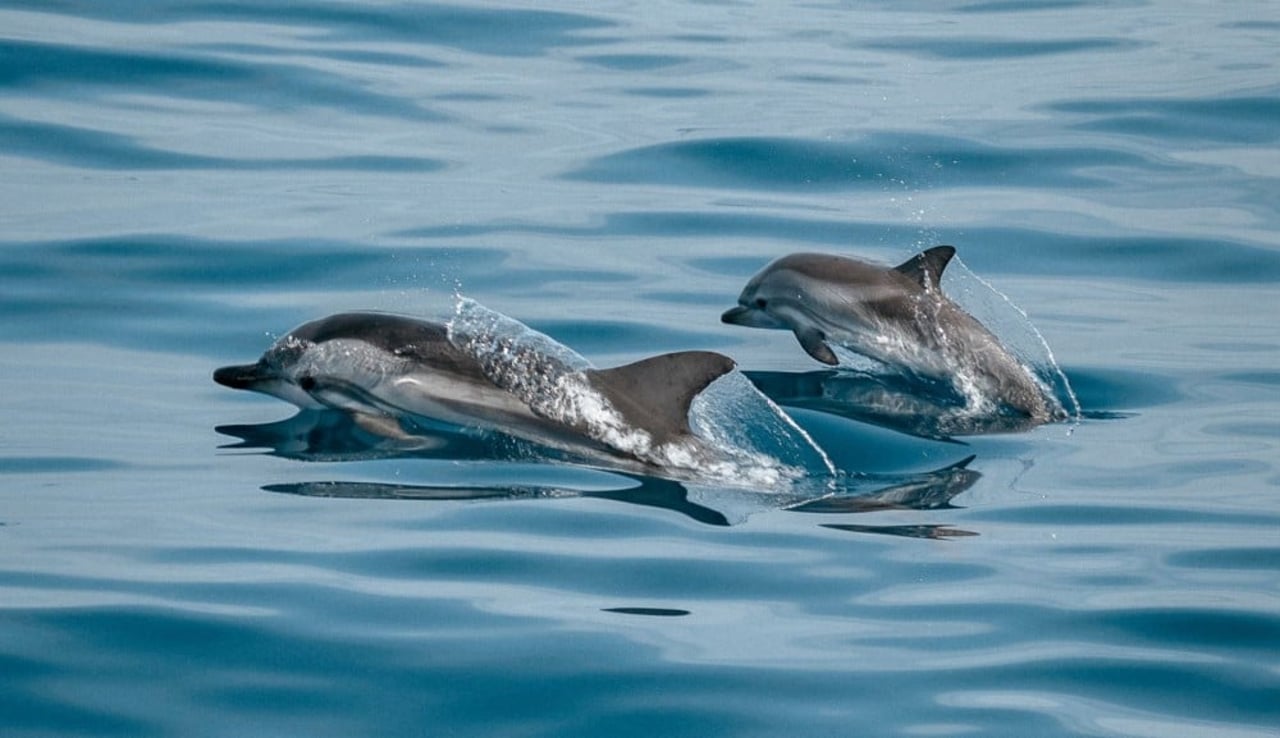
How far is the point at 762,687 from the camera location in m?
5.82

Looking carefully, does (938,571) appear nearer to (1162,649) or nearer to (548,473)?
(1162,649)

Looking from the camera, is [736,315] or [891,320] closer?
[891,320]

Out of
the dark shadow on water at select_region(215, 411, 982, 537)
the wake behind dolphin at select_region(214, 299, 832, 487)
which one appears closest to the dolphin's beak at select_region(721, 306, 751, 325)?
the wake behind dolphin at select_region(214, 299, 832, 487)

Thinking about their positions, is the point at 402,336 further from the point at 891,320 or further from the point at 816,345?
the point at 891,320

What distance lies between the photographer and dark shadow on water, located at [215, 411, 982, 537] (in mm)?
7816

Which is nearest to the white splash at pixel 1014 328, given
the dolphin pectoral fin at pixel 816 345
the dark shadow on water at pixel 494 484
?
the dolphin pectoral fin at pixel 816 345

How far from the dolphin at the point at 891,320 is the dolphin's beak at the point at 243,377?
116 inches

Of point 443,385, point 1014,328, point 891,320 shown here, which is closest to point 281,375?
point 443,385

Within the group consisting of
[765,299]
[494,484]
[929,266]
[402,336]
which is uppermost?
[929,266]

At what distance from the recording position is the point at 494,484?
799 centimetres

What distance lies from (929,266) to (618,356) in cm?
167

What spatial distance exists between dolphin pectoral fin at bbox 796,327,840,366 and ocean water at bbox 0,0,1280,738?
0.09 metres

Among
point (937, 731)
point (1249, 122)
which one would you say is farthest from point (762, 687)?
point (1249, 122)

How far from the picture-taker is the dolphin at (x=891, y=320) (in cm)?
1015
